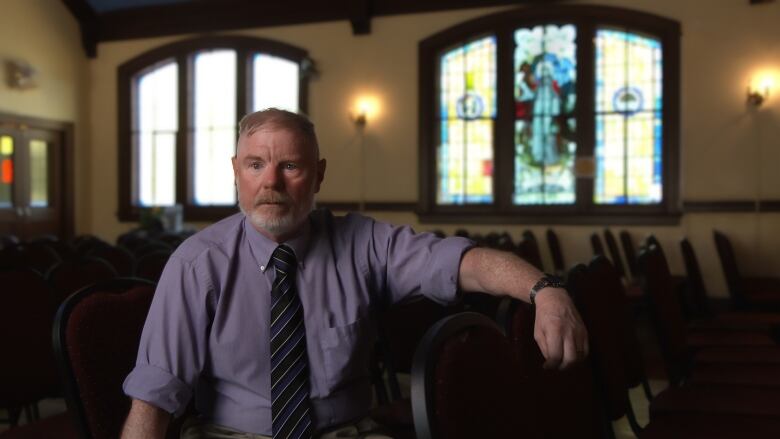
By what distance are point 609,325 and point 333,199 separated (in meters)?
7.60

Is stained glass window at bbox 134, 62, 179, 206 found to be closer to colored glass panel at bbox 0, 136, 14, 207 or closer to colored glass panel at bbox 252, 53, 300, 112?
colored glass panel at bbox 252, 53, 300, 112

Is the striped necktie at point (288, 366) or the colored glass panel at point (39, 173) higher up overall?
the colored glass panel at point (39, 173)

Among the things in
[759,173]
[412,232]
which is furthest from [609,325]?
[759,173]

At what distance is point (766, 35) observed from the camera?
7984 mm

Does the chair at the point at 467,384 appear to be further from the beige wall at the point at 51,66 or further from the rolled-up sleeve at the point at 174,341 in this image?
the beige wall at the point at 51,66

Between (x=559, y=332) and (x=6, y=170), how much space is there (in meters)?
9.88

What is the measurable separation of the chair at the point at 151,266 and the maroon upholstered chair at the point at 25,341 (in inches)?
21.7

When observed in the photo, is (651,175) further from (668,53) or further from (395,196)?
(395,196)

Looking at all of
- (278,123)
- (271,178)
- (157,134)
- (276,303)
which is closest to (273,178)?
(271,178)

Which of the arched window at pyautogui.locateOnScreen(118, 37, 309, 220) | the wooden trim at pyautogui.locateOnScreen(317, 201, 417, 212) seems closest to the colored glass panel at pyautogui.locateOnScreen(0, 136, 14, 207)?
the arched window at pyautogui.locateOnScreen(118, 37, 309, 220)

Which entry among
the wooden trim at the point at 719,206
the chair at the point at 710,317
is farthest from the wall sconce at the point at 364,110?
the chair at the point at 710,317

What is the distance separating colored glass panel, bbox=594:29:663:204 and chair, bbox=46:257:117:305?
250 inches

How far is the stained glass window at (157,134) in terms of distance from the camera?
10680 millimetres

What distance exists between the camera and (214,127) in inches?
411
